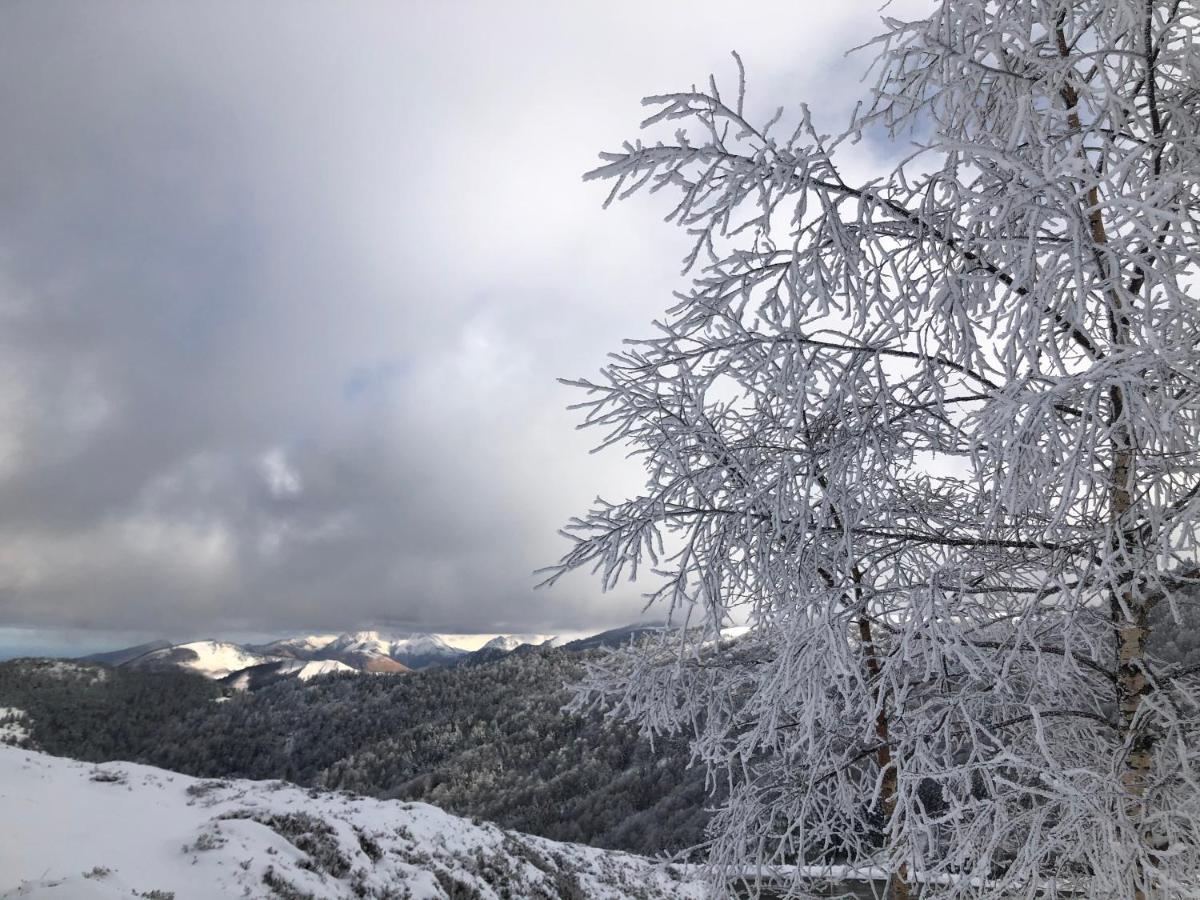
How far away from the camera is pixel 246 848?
29.1ft

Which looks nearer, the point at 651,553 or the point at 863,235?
the point at 863,235

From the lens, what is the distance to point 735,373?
3.26 meters

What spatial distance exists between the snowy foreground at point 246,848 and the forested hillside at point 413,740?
26239mm

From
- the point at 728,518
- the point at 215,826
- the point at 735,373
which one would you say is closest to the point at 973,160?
the point at 735,373

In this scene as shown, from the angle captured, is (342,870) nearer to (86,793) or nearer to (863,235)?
(86,793)

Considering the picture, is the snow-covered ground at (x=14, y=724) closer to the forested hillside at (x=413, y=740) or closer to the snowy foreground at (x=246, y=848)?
the forested hillside at (x=413, y=740)

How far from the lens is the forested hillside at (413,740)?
49.4 metres

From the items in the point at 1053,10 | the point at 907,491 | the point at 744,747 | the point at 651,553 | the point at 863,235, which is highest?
the point at 1053,10

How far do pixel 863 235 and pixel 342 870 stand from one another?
11029 millimetres

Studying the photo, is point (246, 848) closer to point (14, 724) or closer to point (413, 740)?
point (413, 740)

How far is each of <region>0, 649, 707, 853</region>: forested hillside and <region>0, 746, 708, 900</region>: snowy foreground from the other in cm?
2624

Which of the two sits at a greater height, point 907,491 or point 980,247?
point 980,247

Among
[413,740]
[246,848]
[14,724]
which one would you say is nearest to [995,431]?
[246,848]

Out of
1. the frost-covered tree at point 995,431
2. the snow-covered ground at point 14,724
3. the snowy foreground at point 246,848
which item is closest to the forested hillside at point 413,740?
the snow-covered ground at point 14,724
